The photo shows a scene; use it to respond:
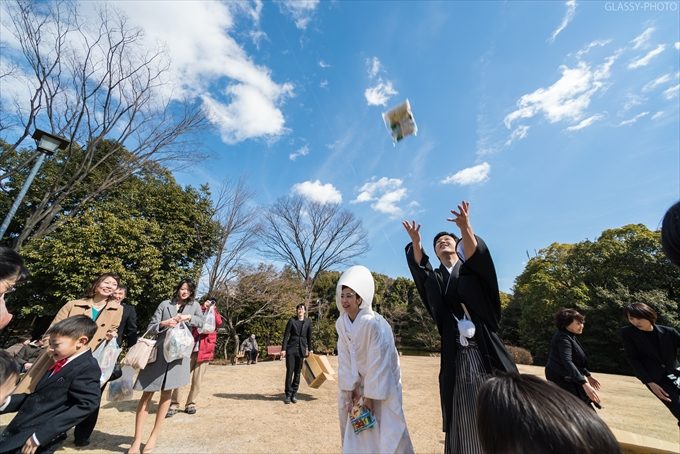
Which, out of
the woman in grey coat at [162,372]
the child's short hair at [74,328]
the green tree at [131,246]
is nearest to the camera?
the child's short hair at [74,328]

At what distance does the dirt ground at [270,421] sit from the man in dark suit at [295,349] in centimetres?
35

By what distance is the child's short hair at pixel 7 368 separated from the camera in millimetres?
1784

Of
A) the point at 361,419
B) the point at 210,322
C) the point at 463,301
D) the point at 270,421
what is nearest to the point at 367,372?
the point at 361,419

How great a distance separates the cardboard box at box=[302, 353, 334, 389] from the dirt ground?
0.91 ft

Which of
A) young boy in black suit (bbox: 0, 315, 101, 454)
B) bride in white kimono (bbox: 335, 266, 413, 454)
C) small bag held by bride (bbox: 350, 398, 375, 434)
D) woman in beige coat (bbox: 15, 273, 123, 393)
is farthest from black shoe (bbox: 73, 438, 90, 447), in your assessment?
small bag held by bride (bbox: 350, 398, 375, 434)

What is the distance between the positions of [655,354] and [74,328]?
581 centimetres

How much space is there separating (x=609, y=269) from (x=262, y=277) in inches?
865

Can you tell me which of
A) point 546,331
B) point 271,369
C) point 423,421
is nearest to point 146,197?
point 271,369

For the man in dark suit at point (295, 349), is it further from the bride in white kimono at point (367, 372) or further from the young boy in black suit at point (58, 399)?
the young boy in black suit at point (58, 399)

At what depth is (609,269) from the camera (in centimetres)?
1959

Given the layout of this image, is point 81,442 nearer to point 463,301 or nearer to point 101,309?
point 101,309

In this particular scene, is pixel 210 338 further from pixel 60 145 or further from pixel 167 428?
pixel 60 145

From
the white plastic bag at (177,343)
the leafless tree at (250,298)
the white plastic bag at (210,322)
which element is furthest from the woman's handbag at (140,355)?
the leafless tree at (250,298)

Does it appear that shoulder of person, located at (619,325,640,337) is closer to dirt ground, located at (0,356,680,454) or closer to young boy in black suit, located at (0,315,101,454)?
dirt ground, located at (0,356,680,454)
